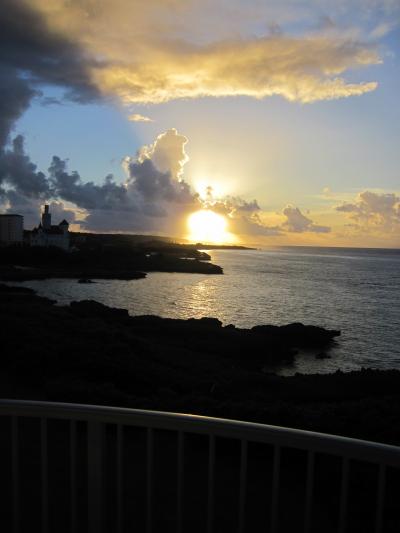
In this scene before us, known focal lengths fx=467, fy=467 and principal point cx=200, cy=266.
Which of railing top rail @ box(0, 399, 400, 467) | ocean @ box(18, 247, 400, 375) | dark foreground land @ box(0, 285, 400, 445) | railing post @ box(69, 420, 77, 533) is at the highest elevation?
railing top rail @ box(0, 399, 400, 467)

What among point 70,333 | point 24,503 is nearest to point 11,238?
point 70,333

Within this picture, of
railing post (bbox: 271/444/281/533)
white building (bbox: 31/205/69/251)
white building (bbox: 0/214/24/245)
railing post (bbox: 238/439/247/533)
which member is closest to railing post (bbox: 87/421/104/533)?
railing post (bbox: 238/439/247/533)

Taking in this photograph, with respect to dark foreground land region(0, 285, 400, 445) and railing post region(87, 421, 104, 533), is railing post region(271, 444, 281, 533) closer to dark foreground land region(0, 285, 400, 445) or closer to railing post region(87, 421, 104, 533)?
railing post region(87, 421, 104, 533)

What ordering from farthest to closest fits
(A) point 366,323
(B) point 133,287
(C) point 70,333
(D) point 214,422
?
(B) point 133,287 < (A) point 366,323 < (C) point 70,333 < (D) point 214,422

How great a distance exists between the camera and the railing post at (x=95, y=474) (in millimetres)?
2963

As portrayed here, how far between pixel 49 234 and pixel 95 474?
119 metres

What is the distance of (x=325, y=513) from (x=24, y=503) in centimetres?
354

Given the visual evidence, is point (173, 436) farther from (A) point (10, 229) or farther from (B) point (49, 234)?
(A) point (10, 229)

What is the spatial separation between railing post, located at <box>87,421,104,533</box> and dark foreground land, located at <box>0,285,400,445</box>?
209 inches

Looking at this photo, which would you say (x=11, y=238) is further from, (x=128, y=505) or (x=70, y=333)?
(x=128, y=505)

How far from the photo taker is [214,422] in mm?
2740

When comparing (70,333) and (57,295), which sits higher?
(70,333)

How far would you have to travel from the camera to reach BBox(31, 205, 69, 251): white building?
115438mm

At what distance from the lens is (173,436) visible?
7336 millimetres
